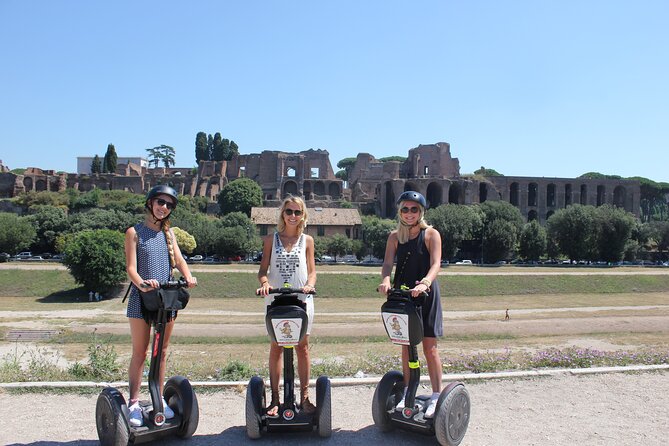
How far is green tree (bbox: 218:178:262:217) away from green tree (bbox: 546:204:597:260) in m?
36.1

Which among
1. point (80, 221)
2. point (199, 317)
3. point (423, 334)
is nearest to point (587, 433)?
point (423, 334)

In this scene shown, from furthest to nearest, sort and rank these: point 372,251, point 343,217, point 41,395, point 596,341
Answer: point 343,217, point 372,251, point 596,341, point 41,395

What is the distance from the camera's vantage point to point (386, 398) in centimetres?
562

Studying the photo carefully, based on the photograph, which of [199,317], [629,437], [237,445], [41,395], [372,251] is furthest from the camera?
[372,251]

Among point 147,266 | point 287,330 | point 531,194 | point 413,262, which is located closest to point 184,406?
point 287,330

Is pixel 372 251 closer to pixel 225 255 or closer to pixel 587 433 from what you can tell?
pixel 225 255

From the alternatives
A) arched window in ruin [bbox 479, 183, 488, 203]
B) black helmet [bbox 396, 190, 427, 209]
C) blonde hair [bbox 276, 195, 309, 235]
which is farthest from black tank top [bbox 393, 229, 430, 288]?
arched window in ruin [bbox 479, 183, 488, 203]

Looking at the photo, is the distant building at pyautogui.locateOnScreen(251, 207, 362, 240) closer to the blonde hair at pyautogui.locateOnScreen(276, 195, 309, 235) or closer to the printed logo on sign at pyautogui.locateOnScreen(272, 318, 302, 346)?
the blonde hair at pyautogui.locateOnScreen(276, 195, 309, 235)

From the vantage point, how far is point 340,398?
6789 mm

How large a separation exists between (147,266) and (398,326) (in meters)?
2.58

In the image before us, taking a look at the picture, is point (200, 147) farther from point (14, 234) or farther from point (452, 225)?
point (452, 225)

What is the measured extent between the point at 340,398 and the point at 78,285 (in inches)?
1466

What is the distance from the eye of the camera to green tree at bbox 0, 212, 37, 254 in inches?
1913

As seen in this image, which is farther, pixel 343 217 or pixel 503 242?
pixel 343 217
